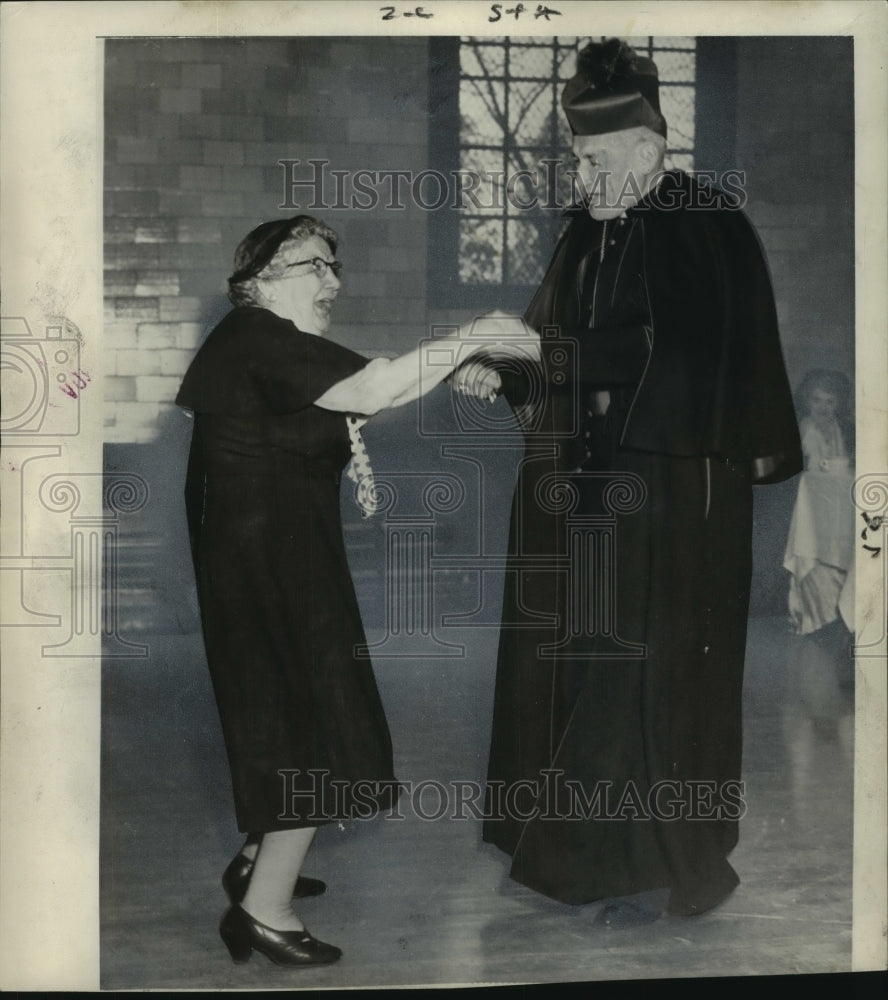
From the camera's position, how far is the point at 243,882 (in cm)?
339

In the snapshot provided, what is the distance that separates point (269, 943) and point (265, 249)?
2.08 meters

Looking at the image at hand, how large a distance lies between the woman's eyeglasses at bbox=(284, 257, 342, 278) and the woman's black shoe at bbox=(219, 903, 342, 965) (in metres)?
1.93

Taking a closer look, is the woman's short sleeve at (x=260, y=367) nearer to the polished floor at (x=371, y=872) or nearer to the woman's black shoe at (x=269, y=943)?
the polished floor at (x=371, y=872)

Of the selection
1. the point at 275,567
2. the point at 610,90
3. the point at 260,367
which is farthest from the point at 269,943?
the point at 610,90

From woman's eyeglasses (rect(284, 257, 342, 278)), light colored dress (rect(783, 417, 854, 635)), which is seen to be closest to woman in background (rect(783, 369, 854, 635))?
light colored dress (rect(783, 417, 854, 635))

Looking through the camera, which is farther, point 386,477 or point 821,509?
point 821,509

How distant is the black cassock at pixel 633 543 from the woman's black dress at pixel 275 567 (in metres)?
0.51

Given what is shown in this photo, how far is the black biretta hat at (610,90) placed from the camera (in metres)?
3.38

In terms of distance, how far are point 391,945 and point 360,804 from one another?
0.44 meters

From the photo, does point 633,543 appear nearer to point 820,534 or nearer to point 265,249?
point 820,534

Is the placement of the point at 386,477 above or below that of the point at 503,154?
below

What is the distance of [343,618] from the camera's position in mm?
3385

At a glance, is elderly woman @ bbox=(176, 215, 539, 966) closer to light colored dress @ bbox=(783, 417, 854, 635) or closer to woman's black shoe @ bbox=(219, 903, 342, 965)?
woman's black shoe @ bbox=(219, 903, 342, 965)

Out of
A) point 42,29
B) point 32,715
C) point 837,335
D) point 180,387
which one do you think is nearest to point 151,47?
point 42,29
